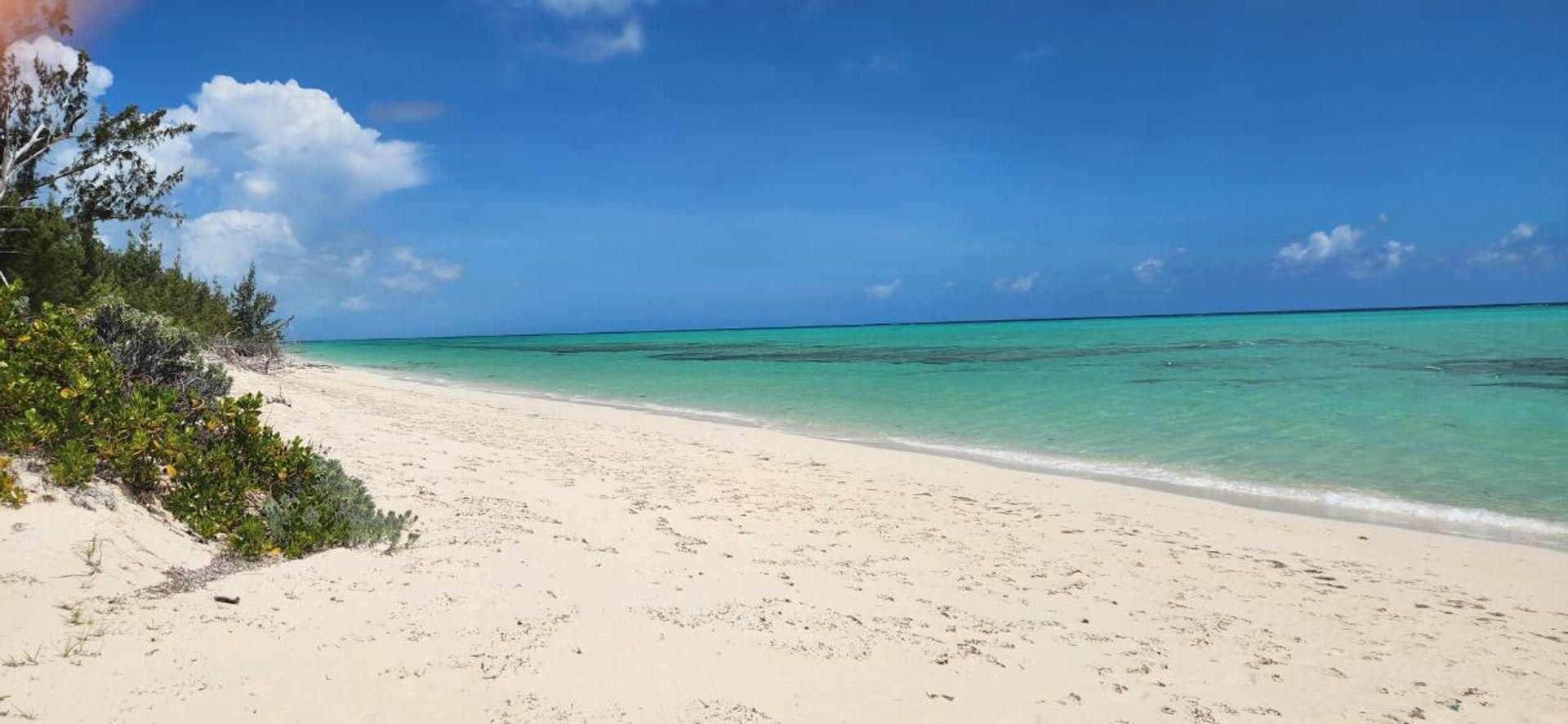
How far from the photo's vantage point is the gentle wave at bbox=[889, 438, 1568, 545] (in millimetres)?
9422

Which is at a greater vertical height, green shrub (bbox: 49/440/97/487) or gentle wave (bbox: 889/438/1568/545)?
green shrub (bbox: 49/440/97/487)

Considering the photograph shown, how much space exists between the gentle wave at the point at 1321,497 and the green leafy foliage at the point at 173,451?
10.4 m

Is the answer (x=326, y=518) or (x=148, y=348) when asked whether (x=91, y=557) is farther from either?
(x=148, y=348)

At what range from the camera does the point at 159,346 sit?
8.55 metres

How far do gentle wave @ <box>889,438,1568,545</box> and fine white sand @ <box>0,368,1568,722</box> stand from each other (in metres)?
0.93

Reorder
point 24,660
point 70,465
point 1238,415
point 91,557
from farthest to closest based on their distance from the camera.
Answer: point 1238,415, point 70,465, point 91,557, point 24,660

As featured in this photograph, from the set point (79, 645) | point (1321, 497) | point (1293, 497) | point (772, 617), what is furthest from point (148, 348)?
point (1321, 497)

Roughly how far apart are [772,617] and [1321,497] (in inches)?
375

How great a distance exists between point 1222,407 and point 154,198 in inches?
1321

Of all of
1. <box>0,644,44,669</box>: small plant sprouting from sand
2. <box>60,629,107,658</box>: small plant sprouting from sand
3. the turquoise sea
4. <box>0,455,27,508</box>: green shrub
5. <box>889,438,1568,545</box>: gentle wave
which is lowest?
<box>889,438,1568,545</box>: gentle wave

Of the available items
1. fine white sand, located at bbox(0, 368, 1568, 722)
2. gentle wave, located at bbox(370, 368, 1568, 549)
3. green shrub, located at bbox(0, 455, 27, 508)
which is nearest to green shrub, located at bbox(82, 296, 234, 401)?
fine white sand, located at bbox(0, 368, 1568, 722)

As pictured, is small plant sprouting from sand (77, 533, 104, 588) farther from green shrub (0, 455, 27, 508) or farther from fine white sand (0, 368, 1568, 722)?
green shrub (0, 455, 27, 508)

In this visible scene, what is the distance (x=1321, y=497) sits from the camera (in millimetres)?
11016

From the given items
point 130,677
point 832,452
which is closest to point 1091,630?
point 130,677
